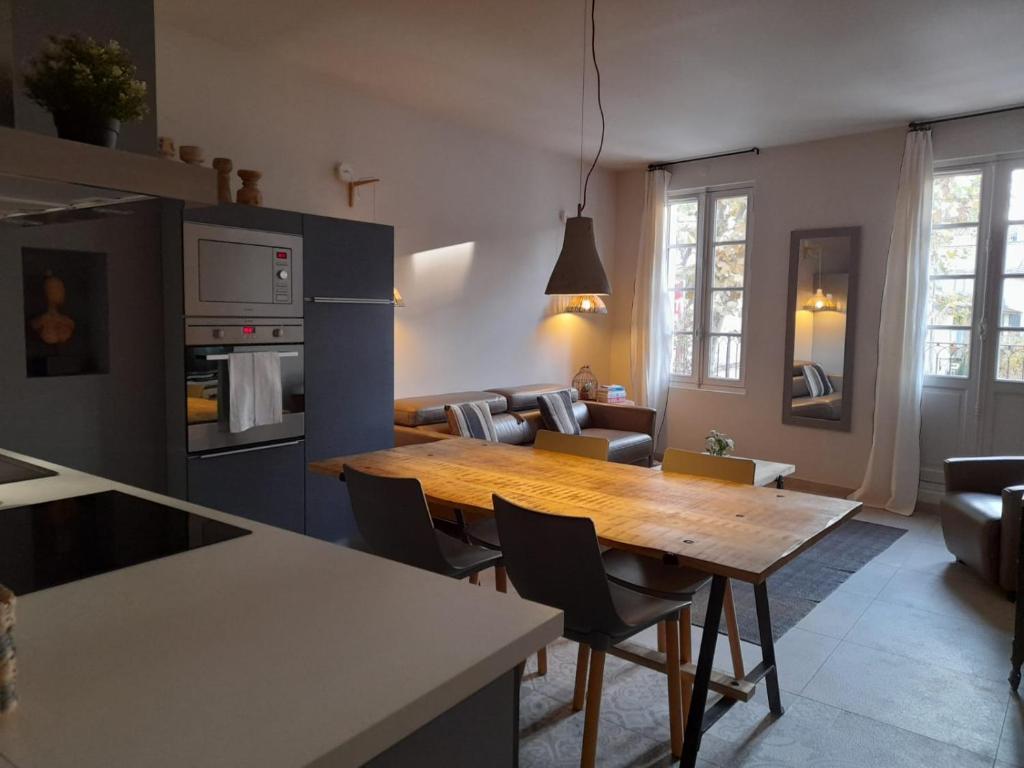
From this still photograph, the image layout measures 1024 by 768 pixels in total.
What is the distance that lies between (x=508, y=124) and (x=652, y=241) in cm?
201

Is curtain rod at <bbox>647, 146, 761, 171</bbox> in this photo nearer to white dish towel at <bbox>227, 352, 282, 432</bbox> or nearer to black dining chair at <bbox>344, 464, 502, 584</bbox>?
white dish towel at <bbox>227, 352, 282, 432</bbox>

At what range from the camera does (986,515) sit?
3.69 metres

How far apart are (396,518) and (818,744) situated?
5.19 ft

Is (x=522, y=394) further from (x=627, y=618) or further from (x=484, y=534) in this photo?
(x=627, y=618)

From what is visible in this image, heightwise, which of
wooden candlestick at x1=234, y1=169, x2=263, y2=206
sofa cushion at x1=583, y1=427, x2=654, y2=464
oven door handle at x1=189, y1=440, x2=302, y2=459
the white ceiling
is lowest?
sofa cushion at x1=583, y1=427, x2=654, y2=464

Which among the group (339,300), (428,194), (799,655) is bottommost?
(799,655)

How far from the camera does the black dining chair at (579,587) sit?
1.88 metres

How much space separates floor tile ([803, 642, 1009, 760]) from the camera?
2.43m

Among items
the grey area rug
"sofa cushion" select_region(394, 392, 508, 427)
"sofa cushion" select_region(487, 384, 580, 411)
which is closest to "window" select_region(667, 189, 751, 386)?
"sofa cushion" select_region(487, 384, 580, 411)

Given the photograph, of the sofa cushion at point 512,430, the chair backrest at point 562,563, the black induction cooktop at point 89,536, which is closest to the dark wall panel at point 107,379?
the black induction cooktop at point 89,536

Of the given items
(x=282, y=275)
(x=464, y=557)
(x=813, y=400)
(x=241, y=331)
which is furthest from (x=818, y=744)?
(x=813, y=400)

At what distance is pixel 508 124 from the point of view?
5.23m

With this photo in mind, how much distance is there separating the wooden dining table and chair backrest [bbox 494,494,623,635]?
10cm

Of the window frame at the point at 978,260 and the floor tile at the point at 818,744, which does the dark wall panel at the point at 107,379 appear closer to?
the floor tile at the point at 818,744
